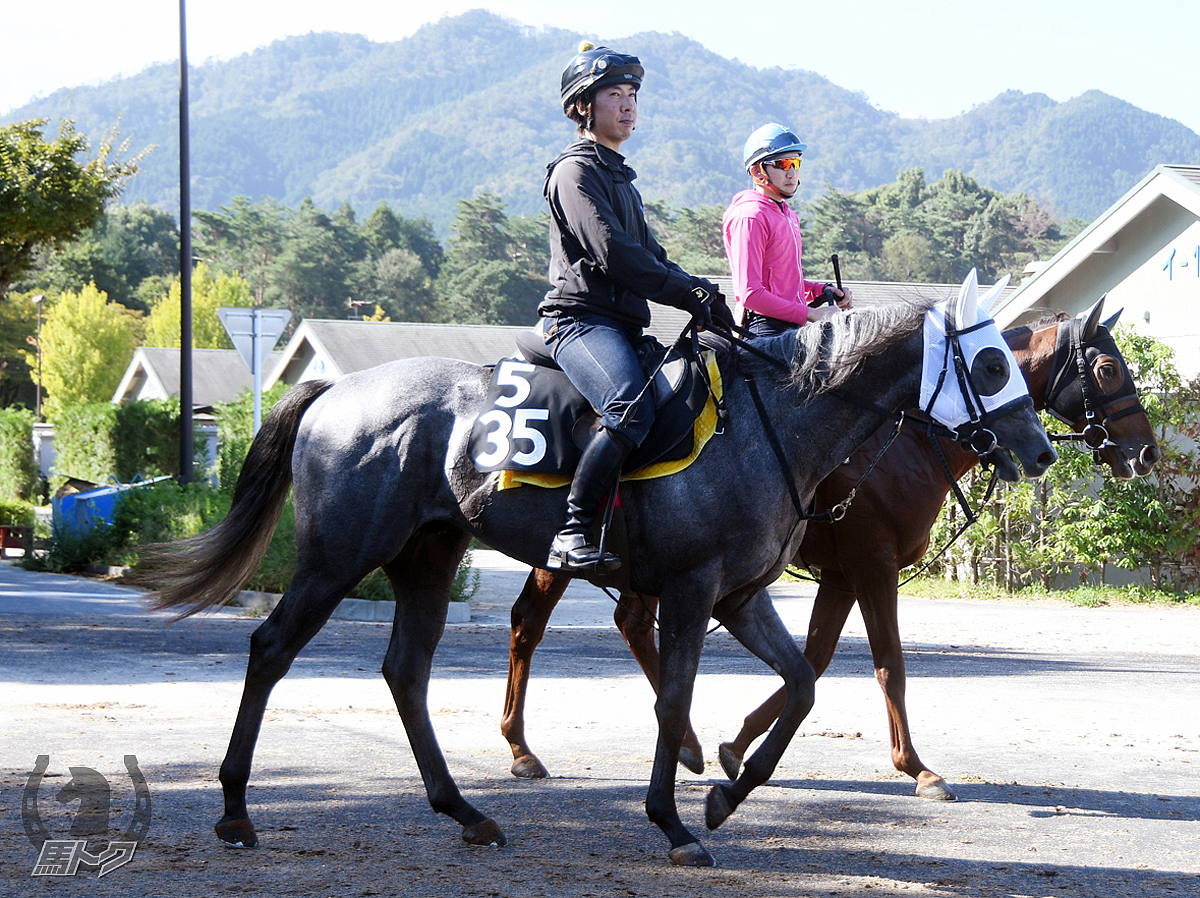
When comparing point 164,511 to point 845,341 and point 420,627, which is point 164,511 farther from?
point 845,341

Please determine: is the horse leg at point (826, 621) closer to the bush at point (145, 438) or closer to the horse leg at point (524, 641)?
the horse leg at point (524, 641)

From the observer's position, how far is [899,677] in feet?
21.0

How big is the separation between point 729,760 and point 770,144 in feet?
10.3

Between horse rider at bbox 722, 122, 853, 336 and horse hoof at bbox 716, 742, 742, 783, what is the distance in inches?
80.8

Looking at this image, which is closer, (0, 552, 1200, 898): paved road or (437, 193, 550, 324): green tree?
(0, 552, 1200, 898): paved road

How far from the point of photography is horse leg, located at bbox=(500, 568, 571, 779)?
22.0ft

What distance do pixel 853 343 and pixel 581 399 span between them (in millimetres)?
1133

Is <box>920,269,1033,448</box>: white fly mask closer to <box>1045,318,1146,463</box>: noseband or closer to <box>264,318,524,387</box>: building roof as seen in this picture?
<box>1045,318,1146,463</box>: noseband

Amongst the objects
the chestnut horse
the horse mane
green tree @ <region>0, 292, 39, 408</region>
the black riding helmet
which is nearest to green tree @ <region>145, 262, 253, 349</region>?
green tree @ <region>0, 292, 39, 408</region>

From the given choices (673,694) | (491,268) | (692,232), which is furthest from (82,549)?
(692,232)

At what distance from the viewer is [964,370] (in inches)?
205

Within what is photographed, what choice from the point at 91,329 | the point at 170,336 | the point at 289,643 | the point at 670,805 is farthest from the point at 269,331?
the point at 170,336

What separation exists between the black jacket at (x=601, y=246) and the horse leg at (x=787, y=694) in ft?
4.39

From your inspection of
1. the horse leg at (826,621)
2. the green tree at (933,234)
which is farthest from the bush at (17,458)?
the green tree at (933,234)
